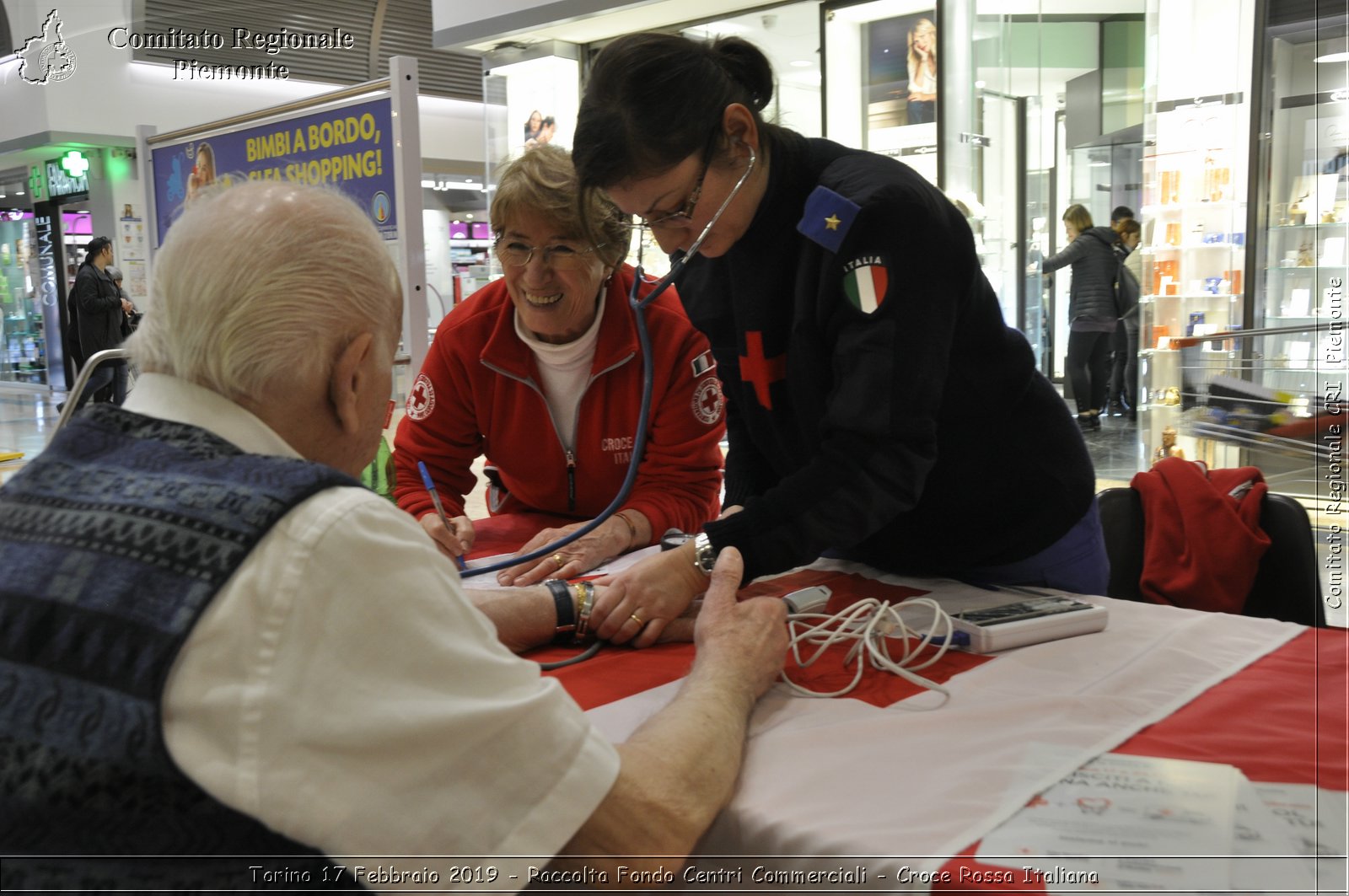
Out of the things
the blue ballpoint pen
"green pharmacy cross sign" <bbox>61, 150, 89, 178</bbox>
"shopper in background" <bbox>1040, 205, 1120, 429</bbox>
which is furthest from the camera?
"green pharmacy cross sign" <bbox>61, 150, 89, 178</bbox>

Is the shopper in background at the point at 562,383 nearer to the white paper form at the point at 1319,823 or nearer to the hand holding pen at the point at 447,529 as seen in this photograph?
the hand holding pen at the point at 447,529

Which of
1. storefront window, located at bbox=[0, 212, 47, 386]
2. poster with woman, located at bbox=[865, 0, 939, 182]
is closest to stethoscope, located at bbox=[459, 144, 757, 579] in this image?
poster with woman, located at bbox=[865, 0, 939, 182]

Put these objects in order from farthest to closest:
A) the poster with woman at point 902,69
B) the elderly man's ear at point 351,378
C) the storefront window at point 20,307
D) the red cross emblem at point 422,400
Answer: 1. the storefront window at point 20,307
2. the poster with woman at point 902,69
3. the red cross emblem at point 422,400
4. the elderly man's ear at point 351,378

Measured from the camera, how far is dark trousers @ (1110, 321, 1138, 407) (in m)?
7.61

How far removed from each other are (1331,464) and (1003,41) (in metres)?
4.69

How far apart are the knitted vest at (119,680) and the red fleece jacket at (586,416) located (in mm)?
1206

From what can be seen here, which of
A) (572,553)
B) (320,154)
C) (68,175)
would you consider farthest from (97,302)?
(572,553)

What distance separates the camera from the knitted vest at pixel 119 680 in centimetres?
68

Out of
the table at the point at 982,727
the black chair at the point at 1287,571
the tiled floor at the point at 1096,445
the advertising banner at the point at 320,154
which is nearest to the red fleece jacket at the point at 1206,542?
the black chair at the point at 1287,571

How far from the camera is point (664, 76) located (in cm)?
136

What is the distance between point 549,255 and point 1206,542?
1319 mm

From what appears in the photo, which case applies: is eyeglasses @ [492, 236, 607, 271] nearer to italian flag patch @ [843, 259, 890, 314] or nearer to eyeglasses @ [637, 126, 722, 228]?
eyeglasses @ [637, 126, 722, 228]

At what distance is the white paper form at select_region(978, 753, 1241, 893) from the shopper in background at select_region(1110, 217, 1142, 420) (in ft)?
22.2

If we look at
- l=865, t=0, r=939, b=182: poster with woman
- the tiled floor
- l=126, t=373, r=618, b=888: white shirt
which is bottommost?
the tiled floor
